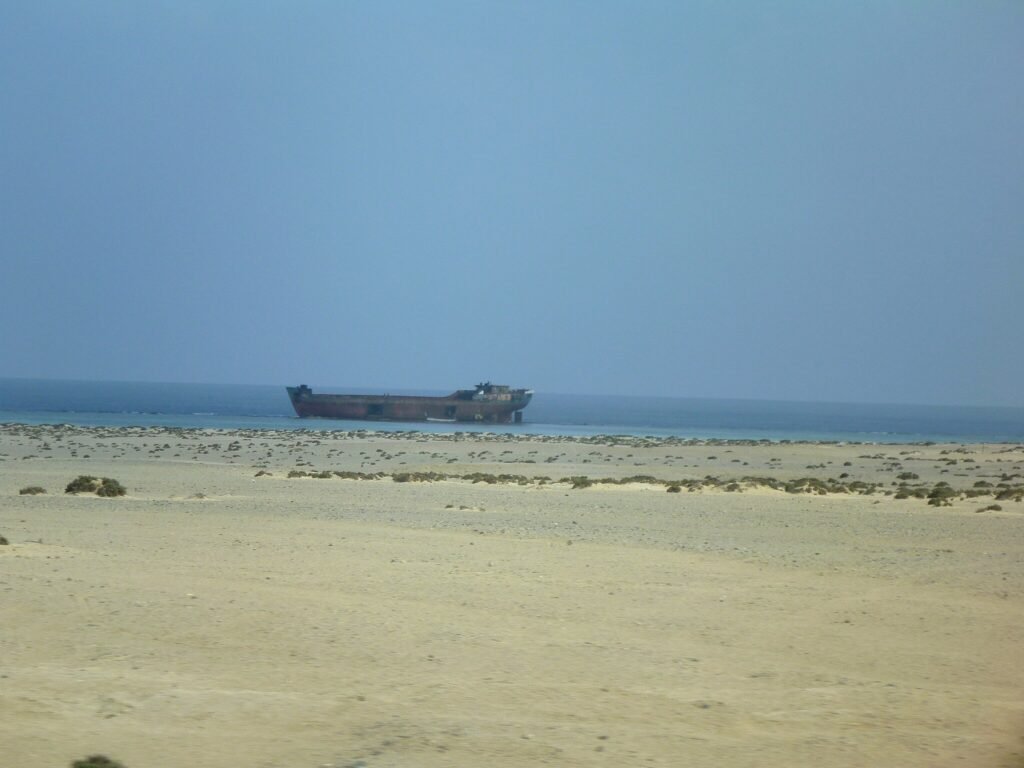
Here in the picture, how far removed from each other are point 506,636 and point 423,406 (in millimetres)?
94190

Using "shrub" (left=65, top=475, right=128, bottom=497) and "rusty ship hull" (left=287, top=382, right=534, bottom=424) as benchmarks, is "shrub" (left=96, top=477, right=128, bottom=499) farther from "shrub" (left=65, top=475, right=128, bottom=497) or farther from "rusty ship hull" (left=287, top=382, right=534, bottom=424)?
"rusty ship hull" (left=287, top=382, right=534, bottom=424)

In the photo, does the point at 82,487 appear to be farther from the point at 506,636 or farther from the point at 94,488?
the point at 506,636

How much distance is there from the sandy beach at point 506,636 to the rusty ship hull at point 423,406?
7922cm

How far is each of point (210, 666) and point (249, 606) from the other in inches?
97.5

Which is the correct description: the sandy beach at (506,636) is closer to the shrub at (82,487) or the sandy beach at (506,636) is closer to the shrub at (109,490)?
the shrub at (109,490)

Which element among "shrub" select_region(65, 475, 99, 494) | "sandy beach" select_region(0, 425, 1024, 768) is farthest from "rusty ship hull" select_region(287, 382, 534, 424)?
"sandy beach" select_region(0, 425, 1024, 768)

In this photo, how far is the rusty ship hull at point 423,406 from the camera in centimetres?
10394

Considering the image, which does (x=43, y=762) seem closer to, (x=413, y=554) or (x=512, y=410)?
(x=413, y=554)

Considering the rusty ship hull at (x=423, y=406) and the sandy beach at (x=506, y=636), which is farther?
the rusty ship hull at (x=423, y=406)

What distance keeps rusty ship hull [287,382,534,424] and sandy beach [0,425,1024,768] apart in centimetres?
7922

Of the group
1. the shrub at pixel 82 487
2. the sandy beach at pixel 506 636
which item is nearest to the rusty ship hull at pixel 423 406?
the shrub at pixel 82 487

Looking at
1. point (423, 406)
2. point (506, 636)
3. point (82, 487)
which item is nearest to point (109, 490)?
point (82, 487)

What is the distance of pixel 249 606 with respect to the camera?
11.6 meters

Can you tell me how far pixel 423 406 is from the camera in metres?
104
